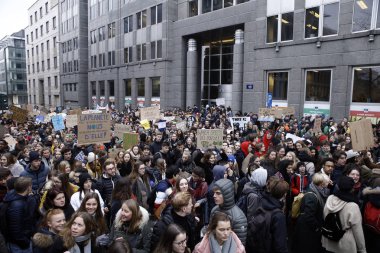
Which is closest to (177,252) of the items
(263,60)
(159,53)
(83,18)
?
(263,60)

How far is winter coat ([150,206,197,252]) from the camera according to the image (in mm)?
3480

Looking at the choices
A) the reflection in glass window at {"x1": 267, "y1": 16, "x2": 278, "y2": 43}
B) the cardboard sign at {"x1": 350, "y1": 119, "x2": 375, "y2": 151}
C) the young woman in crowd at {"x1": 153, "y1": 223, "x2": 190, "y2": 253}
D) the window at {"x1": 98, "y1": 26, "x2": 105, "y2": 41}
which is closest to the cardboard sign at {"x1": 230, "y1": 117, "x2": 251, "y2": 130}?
the cardboard sign at {"x1": 350, "y1": 119, "x2": 375, "y2": 151}

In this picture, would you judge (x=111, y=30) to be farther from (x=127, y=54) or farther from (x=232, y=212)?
(x=232, y=212)

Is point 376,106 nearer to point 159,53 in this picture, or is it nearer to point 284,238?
point 284,238

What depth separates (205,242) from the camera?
3336mm

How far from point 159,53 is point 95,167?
84.4 feet

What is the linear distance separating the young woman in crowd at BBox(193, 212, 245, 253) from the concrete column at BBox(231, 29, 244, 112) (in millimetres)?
22100

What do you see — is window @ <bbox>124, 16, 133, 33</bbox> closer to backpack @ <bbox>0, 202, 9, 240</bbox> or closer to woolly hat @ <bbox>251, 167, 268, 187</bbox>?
woolly hat @ <bbox>251, 167, 268, 187</bbox>

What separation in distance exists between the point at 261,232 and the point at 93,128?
6.17m

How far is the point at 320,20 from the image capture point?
19.2 metres

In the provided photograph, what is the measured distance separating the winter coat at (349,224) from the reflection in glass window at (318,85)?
17.1 metres

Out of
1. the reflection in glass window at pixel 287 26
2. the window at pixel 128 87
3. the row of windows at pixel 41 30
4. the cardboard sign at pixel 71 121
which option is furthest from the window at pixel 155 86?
the row of windows at pixel 41 30

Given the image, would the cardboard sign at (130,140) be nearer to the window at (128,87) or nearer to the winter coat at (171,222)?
the winter coat at (171,222)

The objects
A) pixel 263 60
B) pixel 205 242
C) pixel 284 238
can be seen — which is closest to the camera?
pixel 205 242
